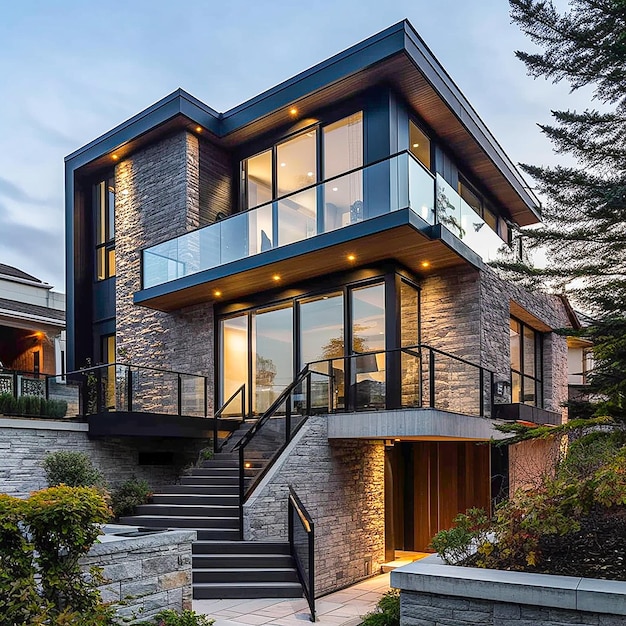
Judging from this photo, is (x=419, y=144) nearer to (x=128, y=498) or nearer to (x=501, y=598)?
(x=128, y=498)

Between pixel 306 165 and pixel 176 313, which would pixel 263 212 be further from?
pixel 176 313

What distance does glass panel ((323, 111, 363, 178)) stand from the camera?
43.8 feet

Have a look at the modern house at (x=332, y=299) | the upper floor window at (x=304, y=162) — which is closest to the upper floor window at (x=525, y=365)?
the modern house at (x=332, y=299)

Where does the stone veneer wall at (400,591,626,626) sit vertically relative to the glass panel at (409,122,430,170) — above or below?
below

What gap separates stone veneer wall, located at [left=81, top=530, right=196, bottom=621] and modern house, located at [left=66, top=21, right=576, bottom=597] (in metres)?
2.25

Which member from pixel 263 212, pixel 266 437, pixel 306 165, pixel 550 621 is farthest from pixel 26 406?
pixel 550 621

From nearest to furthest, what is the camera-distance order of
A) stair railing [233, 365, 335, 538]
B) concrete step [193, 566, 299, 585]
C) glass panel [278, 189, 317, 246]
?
1. concrete step [193, 566, 299, 585]
2. stair railing [233, 365, 335, 538]
3. glass panel [278, 189, 317, 246]

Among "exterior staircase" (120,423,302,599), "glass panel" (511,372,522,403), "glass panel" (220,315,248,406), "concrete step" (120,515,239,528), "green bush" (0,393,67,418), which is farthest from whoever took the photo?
"glass panel" (511,372,522,403)

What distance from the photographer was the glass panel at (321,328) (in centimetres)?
1305

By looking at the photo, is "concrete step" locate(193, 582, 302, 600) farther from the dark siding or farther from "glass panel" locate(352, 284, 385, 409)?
the dark siding

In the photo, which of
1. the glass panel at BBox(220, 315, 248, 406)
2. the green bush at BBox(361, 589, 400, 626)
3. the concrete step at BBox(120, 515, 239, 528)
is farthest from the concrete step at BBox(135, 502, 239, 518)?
the glass panel at BBox(220, 315, 248, 406)

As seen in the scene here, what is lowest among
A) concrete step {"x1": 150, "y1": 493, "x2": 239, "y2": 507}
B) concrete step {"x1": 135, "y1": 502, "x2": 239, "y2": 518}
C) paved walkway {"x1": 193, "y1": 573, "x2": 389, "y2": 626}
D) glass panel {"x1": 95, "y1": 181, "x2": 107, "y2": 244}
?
paved walkway {"x1": 193, "y1": 573, "x2": 389, "y2": 626}

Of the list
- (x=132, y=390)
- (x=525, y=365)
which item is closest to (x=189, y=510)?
(x=132, y=390)

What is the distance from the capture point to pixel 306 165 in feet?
46.8
